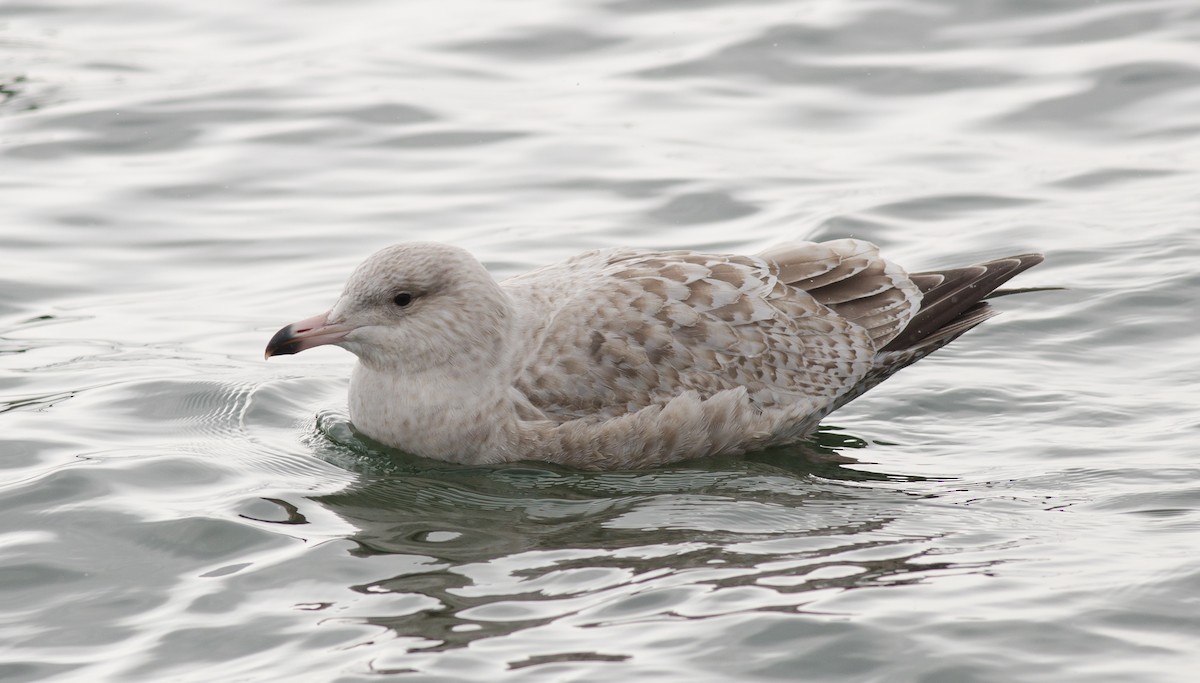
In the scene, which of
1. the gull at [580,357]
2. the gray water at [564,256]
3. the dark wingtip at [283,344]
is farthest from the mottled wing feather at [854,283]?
the dark wingtip at [283,344]

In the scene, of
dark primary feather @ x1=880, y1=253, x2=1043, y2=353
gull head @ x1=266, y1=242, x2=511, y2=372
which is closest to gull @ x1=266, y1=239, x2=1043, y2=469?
gull head @ x1=266, y1=242, x2=511, y2=372

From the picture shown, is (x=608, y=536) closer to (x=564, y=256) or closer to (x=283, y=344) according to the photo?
(x=283, y=344)

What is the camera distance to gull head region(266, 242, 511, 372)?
777 centimetres

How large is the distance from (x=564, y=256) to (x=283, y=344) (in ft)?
12.4

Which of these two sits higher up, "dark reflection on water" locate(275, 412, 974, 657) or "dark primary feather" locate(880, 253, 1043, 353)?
"dark primary feather" locate(880, 253, 1043, 353)

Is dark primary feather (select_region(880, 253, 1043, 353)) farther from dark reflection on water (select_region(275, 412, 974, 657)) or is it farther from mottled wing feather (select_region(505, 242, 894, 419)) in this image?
dark reflection on water (select_region(275, 412, 974, 657))

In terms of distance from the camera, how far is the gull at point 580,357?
7.82m

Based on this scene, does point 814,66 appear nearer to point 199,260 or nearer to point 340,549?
point 199,260

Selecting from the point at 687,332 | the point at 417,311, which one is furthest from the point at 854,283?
the point at 417,311

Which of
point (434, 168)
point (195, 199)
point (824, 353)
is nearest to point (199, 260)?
point (195, 199)

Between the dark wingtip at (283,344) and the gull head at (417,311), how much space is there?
145 millimetres

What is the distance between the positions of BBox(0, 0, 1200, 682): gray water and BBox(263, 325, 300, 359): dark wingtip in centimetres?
61

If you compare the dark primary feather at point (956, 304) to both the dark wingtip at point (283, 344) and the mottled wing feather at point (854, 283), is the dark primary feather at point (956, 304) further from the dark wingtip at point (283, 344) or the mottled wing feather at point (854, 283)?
the dark wingtip at point (283, 344)

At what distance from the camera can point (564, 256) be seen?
1111cm
